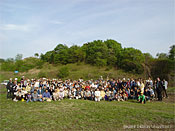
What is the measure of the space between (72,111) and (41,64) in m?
41.7

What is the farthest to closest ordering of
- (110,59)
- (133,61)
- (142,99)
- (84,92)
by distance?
(110,59), (133,61), (84,92), (142,99)

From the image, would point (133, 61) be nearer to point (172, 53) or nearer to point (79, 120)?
point (172, 53)

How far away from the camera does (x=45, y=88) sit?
12.0m

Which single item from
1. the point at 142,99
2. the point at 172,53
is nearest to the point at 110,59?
the point at 172,53

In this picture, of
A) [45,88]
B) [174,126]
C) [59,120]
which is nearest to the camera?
[174,126]

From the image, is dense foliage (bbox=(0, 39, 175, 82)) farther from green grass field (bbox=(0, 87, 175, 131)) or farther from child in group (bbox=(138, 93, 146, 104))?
green grass field (bbox=(0, 87, 175, 131))

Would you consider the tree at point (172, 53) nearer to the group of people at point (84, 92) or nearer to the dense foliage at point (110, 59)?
the dense foliage at point (110, 59)

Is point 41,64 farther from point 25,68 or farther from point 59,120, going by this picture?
point 59,120

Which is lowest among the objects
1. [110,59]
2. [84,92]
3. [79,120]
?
[79,120]

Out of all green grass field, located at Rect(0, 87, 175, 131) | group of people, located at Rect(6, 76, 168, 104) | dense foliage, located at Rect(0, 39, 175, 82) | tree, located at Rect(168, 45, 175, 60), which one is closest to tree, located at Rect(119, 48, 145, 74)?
dense foliage, located at Rect(0, 39, 175, 82)

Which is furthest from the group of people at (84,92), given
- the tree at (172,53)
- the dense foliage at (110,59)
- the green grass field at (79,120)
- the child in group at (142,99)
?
the tree at (172,53)

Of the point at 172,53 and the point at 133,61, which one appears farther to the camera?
the point at 133,61

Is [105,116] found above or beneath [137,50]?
beneath

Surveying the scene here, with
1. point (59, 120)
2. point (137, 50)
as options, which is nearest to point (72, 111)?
point (59, 120)
